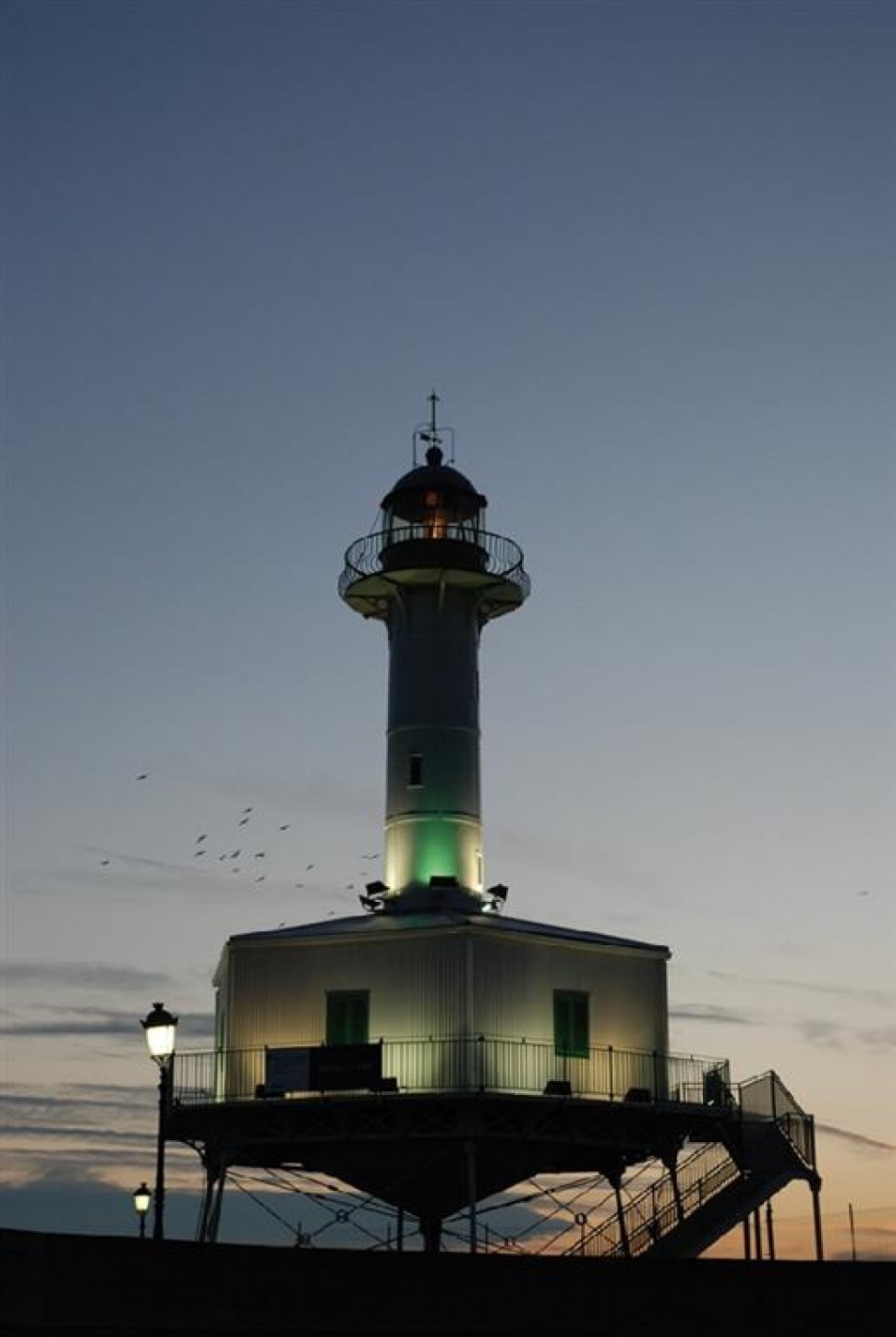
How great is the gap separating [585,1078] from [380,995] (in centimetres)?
589

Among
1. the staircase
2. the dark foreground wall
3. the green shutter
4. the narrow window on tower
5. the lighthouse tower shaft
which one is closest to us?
the dark foreground wall

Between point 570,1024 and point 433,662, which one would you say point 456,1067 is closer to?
point 570,1024

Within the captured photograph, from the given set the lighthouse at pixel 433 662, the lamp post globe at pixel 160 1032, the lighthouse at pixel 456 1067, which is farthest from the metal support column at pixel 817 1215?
the lamp post globe at pixel 160 1032

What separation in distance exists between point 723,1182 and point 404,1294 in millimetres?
24495

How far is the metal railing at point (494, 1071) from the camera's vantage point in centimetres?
5119

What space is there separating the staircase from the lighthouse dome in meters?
19.5

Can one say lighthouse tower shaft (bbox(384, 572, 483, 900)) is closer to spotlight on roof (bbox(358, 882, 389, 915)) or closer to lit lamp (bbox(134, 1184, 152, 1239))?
spotlight on roof (bbox(358, 882, 389, 915))

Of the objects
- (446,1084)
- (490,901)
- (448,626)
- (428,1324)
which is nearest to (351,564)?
(448,626)

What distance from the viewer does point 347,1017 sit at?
5316cm

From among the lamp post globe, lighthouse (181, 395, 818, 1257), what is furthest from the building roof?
the lamp post globe

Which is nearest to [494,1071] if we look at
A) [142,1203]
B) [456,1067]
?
[456,1067]

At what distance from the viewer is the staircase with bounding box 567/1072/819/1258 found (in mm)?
51469

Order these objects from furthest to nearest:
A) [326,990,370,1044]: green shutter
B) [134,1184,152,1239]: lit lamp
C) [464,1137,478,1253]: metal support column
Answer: [326,990,370,1044]: green shutter < [464,1137,478,1253]: metal support column < [134,1184,152,1239]: lit lamp

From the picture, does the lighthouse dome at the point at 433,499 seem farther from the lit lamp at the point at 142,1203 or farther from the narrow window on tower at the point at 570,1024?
the lit lamp at the point at 142,1203
